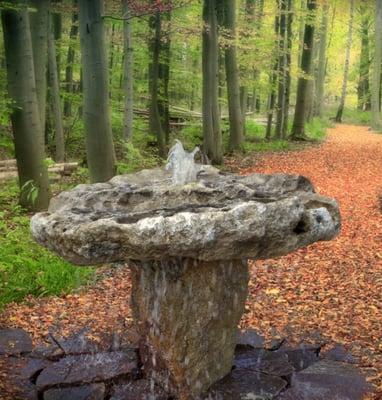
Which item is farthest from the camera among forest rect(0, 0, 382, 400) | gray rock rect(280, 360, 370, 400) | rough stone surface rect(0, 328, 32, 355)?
forest rect(0, 0, 382, 400)

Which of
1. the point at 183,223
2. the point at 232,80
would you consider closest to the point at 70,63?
the point at 232,80

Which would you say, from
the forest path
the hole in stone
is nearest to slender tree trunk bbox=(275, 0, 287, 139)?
the forest path

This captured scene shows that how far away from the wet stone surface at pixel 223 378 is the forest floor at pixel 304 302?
268 mm

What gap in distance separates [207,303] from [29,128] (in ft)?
17.3

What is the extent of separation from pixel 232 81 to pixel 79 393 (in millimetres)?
12126

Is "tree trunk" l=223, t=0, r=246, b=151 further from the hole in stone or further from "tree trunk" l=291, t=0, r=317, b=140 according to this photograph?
the hole in stone

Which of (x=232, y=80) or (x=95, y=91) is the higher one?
(x=232, y=80)

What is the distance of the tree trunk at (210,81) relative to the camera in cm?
1216

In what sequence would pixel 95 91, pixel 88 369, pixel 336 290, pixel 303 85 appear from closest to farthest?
pixel 88 369, pixel 336 290, pixel 95 91, pixel 303 85

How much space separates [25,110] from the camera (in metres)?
7.62

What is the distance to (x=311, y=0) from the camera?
17125 millimetres

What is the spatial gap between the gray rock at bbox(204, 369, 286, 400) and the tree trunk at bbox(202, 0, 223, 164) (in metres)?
9.26

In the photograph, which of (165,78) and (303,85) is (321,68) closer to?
(303,85)

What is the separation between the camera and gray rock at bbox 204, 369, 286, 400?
362 cm
